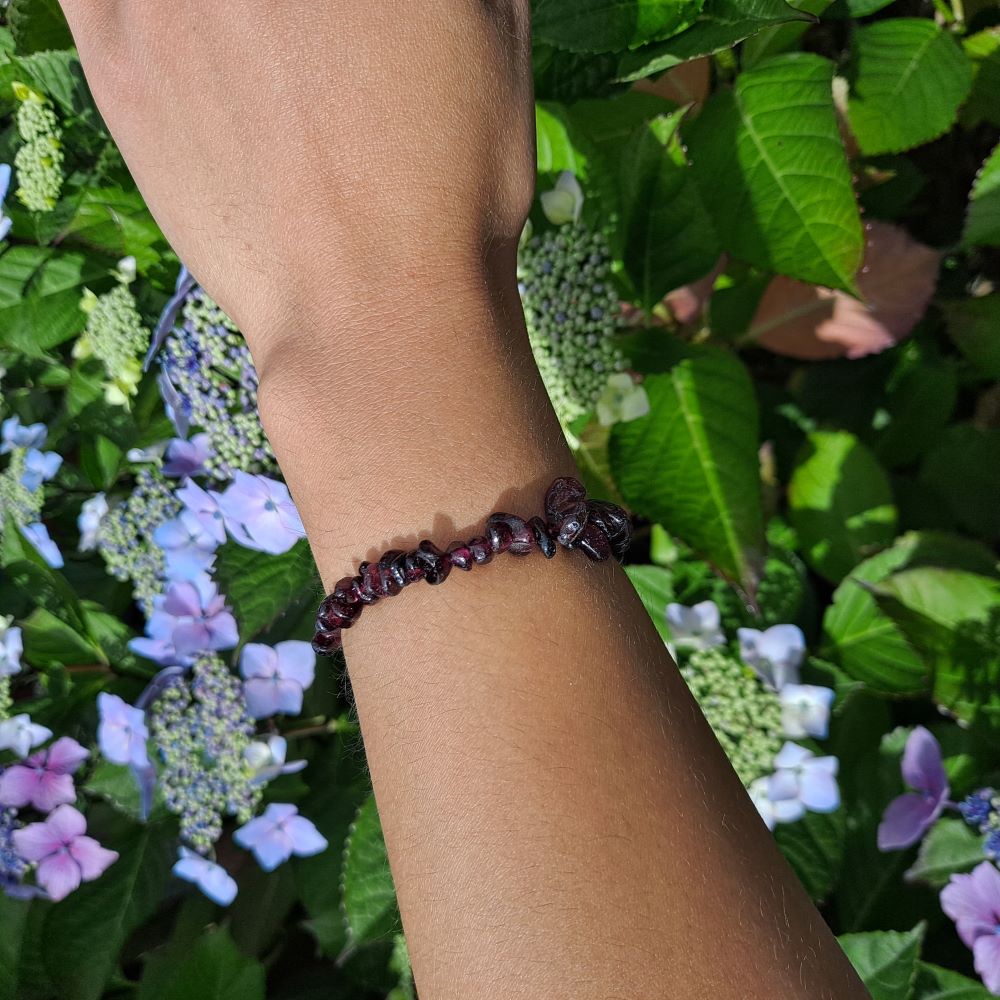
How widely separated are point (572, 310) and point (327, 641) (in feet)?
1.43

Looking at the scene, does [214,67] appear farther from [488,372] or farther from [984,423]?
[984,423]

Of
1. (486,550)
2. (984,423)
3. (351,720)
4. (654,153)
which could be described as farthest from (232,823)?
(984,423)

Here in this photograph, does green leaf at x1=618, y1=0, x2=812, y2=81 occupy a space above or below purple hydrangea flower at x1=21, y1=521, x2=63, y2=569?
above

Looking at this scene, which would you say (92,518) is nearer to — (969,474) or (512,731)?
(512,731)

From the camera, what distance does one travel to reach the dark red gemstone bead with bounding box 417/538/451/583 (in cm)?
51

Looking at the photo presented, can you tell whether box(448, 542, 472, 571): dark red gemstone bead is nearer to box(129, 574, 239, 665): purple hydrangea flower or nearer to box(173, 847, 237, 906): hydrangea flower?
box(129, 574, 239, 665): purple hydrangea flower

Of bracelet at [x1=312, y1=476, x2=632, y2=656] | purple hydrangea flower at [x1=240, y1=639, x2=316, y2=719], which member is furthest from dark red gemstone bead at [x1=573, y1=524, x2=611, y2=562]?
purple hydrangea flower at [x1=240, y1=639, x2=316, y2=719]

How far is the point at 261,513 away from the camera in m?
0.85

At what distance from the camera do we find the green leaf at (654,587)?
109cm

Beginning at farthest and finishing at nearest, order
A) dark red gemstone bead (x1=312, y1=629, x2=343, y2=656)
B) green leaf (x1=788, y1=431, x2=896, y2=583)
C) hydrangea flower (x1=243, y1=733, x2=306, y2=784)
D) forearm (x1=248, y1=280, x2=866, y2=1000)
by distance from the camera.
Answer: green leaf (x1=788, y1=431, x2=896, y2=583) → hydrangea flower (x1=243, y1=733, x2=306, y2=784) → dark red gemstone bead (x1=312, y1=629, x2=343, y2=656) → forearm (x1=248, y1=280, x2=866, y2=1000)

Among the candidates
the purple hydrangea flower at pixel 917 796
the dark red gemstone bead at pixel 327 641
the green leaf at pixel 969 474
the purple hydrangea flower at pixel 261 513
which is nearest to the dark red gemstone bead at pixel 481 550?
the dark red gemstone bead at pixel 327 641

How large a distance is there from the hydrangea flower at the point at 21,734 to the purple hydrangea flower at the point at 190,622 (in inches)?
6.3

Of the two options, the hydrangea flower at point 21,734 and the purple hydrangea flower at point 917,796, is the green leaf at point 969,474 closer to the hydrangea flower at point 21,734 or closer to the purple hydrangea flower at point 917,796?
the purple hydrangea flower at point 917,796

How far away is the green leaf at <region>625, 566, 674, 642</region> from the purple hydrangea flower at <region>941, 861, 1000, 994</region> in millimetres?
413
